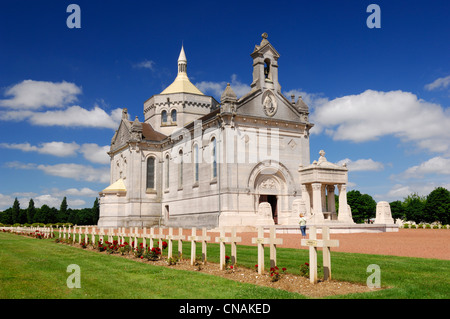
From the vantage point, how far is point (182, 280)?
10.9 meters

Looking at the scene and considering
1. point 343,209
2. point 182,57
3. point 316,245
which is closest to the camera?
point 316,245

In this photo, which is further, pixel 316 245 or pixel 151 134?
pixel 151 134

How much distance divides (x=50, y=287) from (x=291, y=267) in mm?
7014

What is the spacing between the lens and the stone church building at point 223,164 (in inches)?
1522

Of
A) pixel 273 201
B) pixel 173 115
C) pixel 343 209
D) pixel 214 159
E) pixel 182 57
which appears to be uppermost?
pixel 182 57

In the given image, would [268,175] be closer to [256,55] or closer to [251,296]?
[256,55]

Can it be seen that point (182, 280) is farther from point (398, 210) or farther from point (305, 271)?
point (398, 210)

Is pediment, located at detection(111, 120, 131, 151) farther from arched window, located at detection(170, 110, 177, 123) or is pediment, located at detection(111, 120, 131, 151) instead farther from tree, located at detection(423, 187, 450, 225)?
tree, located at detection(423, 187, 450, 225)

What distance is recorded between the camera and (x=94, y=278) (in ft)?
37.3

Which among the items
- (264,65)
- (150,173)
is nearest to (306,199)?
(264,65)

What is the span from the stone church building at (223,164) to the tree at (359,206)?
5908cm

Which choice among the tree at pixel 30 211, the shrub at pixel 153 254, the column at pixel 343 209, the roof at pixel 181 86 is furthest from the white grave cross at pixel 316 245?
the tree at pixel 30 211

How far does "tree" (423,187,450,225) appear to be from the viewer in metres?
83.4

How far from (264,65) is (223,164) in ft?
42.3
